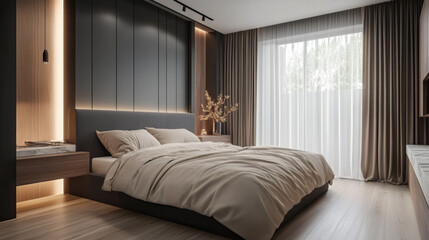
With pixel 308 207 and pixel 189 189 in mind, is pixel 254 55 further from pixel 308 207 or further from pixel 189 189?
pixel 189 189

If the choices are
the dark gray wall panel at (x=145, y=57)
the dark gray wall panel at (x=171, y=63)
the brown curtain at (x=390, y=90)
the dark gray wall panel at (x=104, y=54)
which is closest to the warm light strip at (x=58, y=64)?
the dark gray wall panel at (x=104, y=54)

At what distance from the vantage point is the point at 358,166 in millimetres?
4469

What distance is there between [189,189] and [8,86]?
1912 millimetres

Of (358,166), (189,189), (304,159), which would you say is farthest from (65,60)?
(358,166)

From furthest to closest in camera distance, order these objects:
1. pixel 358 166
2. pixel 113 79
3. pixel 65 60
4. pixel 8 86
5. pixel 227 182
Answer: pixel 358 166 < pixel 113 79 < pixel 65 60 < pixel 8 86 < pixel 227 182

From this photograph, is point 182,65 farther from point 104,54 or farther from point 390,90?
point 390,90

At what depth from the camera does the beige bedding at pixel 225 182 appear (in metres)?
2.01

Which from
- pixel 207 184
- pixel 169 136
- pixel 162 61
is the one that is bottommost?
pixel 207 184

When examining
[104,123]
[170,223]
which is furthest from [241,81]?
[170,223]

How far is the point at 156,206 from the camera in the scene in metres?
2.61

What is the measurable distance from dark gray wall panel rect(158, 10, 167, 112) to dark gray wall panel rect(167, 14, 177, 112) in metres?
0.07

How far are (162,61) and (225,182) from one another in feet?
9.97

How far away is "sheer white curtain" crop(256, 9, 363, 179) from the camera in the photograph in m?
4.54

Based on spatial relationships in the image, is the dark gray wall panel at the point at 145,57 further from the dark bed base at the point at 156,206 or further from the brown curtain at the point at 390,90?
the brown curtain at the point at 390,90
